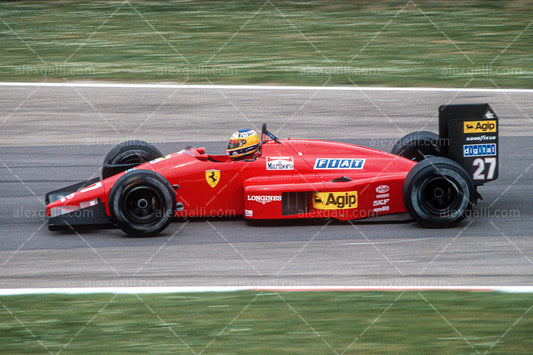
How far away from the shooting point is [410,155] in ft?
31.5

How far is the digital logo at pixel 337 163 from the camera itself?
862cm

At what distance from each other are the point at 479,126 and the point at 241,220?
2821 mm

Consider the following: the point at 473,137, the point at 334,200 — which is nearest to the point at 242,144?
the point at 334,200

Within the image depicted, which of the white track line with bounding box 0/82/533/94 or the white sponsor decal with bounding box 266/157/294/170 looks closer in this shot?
the white sponsor decal with bounding box 266/157/294/170

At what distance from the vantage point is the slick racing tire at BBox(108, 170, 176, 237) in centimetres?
813

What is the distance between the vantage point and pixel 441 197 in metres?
8.38

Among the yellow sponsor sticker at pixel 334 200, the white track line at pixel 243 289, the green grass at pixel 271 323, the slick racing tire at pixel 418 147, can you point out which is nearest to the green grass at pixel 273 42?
the slick racing tire at pixel 418 147

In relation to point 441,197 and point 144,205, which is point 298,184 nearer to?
point 441,197

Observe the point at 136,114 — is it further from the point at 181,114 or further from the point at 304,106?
the point at 304,106

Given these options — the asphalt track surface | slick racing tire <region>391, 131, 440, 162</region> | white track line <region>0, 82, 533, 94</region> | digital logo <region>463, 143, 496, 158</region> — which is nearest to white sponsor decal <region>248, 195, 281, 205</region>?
the asphalt track surface

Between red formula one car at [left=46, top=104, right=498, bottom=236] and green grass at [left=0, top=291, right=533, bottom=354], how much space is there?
1.71 metres

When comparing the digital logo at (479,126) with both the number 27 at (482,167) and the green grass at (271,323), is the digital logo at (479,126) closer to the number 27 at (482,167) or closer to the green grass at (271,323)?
the number 27 at (482,167)

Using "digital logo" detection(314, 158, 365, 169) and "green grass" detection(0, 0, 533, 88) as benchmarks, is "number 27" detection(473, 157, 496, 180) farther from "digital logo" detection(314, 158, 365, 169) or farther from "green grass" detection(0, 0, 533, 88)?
"green grass" detection(0, 0, 533, 88)

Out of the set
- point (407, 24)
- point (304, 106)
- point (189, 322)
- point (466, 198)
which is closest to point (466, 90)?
point (304, 106)
